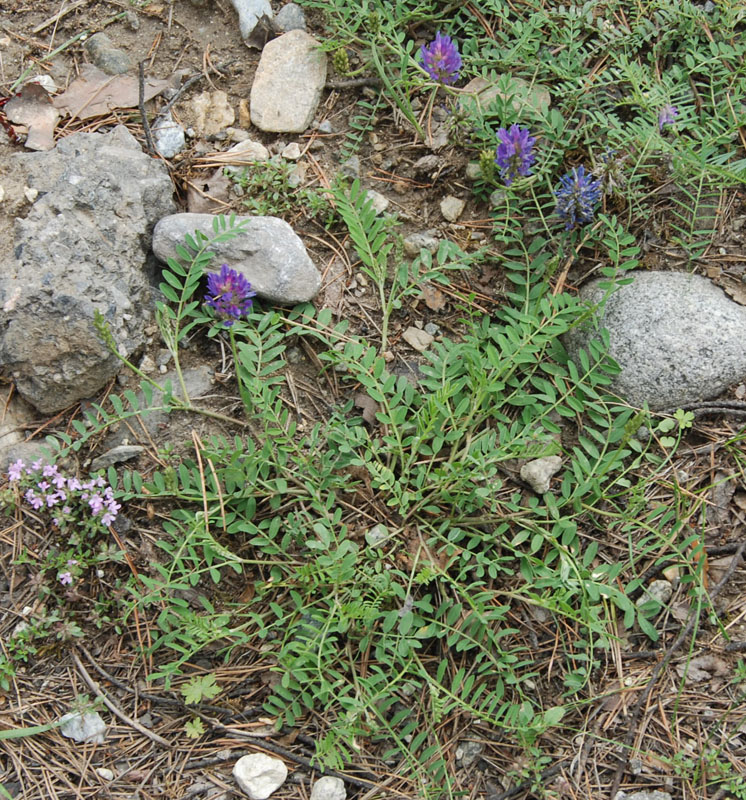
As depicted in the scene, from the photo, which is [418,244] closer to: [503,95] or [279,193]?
[279,193]

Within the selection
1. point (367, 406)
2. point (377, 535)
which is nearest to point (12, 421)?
point (367, 406)

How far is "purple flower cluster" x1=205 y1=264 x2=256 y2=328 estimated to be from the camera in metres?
2.82

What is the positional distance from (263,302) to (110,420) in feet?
2.39

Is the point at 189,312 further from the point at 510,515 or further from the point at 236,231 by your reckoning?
the point at 510,515

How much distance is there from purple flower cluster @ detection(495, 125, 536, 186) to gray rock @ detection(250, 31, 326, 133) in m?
0.91

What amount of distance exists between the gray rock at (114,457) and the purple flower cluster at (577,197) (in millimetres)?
1814

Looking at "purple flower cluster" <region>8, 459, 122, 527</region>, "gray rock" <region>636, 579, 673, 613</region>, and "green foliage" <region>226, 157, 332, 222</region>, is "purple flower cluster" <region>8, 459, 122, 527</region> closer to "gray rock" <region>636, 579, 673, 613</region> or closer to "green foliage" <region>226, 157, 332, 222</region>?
"green foliage" <region>226, 157, 332, 222</region>

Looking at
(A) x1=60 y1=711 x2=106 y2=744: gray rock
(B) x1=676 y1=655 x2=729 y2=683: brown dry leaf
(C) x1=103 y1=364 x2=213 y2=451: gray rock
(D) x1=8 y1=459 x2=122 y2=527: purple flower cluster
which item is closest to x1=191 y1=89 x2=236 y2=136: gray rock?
(C) x1=103 y1=364 x2=213 y2=451: gray rock

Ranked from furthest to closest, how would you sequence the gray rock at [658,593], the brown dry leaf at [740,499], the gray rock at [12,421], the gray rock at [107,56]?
1. the gray rock at [107,56]
2. the gray rock at [12,421]
3. the brown dry leaf at [740,499]
4. the gray rock at [658,593]

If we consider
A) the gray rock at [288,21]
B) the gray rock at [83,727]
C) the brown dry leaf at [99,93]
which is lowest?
the gray rock at [83,727]

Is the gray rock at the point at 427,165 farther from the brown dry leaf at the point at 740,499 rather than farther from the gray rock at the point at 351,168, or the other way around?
the brown dry leaf at the point at 740,499

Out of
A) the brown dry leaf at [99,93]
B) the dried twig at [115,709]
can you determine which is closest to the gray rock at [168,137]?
the brown dry leaf at [99,93]

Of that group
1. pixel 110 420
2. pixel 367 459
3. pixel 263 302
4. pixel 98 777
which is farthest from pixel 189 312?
pixel 98 777

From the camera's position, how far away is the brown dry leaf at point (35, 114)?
321cm
